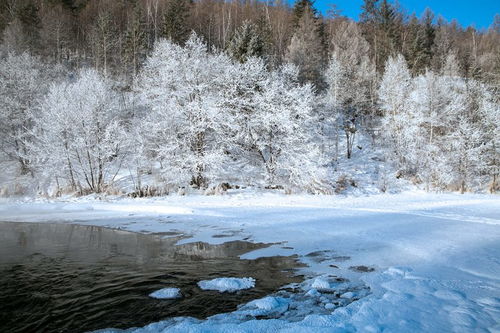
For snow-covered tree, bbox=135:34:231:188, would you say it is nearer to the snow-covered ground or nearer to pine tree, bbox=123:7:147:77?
the snow-covered ground

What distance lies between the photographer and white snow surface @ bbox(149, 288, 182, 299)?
451cm

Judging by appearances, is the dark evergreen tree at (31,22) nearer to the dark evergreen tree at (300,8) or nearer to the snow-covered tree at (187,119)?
the snow-covered tree at (187,119)

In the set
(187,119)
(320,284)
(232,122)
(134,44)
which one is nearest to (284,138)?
(232,122)

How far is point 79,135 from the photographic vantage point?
18.7 metres

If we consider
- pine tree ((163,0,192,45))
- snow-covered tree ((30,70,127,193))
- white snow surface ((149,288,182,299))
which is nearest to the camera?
white snow surface ((149,288,182,299))

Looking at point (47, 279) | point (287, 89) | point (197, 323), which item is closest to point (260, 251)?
Answer: point (197, 323)

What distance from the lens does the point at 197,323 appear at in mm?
3664

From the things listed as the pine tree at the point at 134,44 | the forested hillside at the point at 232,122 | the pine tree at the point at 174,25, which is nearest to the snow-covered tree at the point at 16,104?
the forested hillside at the point at 232,122

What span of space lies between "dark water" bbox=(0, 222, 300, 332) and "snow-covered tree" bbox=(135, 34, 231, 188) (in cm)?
997

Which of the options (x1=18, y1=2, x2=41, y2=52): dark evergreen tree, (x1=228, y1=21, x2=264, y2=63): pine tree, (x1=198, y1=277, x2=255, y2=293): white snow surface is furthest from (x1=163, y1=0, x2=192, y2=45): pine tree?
(x1=198, y1=277, x2=255, y2=293): white snow surface

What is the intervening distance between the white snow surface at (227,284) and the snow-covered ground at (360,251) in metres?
0.66

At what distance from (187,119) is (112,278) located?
1436 cm

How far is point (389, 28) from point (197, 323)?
4455 centimetres

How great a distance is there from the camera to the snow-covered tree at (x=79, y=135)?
61.0ft
